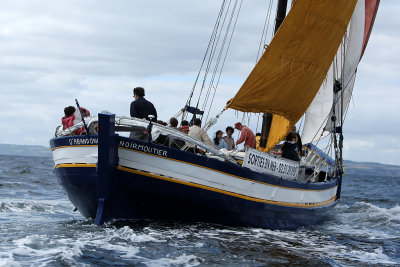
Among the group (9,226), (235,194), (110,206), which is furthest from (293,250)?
(9,226)

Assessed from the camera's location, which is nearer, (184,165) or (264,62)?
(184,165)

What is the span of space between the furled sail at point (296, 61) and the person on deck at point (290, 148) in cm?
52

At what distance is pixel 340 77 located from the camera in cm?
1984

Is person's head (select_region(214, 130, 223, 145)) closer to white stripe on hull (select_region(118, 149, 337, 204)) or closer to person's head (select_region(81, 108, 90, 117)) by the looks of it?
white stripe on hull (select_region(118, 149, 337, 204))

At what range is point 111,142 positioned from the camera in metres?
11.8

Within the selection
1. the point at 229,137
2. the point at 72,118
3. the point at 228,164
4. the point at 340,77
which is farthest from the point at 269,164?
the point at 340,77

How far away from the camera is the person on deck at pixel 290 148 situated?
15.6 metres

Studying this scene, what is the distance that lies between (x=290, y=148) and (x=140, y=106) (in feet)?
14.3

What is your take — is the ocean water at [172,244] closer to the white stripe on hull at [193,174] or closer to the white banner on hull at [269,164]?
the white stripe on hull at [193,174]

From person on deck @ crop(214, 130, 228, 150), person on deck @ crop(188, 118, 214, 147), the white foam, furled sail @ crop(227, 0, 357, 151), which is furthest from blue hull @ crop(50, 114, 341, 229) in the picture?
person on deck @ crop(214, 130, 228, 150)

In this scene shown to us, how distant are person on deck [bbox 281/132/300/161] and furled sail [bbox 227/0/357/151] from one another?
52 cm

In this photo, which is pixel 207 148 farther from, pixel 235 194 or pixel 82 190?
pixel 82 190

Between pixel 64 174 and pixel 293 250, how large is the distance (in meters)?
4.90

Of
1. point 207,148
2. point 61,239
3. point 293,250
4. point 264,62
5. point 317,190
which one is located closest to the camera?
point 61,239
